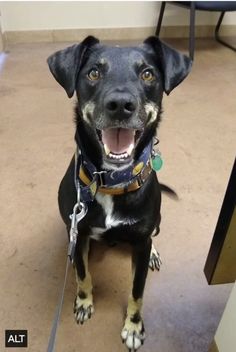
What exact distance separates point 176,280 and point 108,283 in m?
0.27

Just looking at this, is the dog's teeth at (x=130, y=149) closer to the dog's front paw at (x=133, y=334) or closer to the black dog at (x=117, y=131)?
the black dog at (x=117, y=131)

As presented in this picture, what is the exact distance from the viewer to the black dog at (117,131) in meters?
0.90

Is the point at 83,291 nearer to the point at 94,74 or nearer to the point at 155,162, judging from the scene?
the point at 155,162

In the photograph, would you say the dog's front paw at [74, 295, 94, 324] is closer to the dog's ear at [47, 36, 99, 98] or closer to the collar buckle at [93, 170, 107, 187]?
the collar buckle at [93, 170, 107, 187]

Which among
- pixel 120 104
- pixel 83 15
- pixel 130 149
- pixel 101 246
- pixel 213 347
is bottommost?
pixel 101 246

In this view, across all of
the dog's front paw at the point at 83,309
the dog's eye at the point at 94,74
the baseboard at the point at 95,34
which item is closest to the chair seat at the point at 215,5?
the baseboard at the point at 95,34

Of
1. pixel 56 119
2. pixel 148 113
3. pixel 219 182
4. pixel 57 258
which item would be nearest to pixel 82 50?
pixel 148 113

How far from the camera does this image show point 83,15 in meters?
3.36

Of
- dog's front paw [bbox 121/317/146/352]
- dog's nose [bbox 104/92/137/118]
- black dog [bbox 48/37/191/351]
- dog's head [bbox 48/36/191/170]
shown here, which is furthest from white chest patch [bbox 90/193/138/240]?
dog's front paw [bbox 121/317/146/352]

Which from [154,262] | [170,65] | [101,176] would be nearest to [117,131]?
[101,176]

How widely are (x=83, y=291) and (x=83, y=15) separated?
285 cm

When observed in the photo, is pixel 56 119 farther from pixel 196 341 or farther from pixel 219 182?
pixel 196 341

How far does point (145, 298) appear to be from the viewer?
136 centimetres

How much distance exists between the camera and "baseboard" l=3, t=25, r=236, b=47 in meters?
3.41
